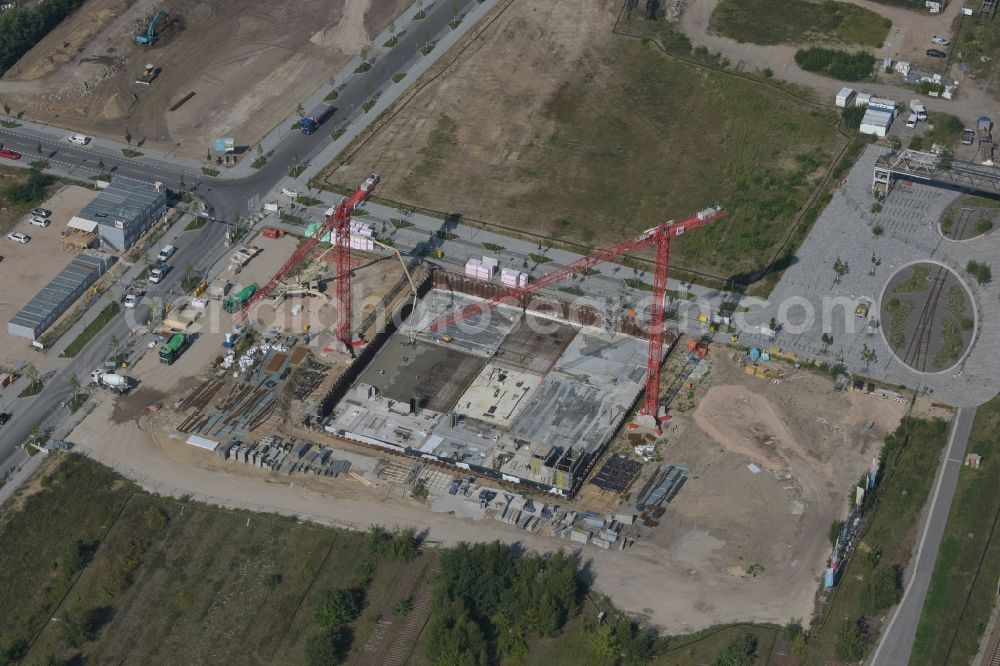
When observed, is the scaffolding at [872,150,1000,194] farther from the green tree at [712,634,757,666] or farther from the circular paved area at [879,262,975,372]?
the green tree at [712,634,757,666]

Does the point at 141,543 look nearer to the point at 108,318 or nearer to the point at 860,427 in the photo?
the point at 108,318

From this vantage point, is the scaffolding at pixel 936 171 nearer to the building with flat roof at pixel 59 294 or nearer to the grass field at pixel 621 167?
the grass field at pixel 621 167

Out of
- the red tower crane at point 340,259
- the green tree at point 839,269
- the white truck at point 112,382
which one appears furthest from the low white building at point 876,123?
the white truck at point 112,382

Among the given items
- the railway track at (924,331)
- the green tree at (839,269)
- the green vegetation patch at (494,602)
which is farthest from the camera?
the green tree at (839,269)

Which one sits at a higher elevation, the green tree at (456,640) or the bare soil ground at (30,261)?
the green tree at (456,640)

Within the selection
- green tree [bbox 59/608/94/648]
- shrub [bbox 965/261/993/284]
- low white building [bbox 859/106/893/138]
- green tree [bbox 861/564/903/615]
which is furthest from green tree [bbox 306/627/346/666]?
low white building [bbox 859/106/893/138]

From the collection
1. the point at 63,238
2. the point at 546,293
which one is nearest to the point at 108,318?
the point at 63,238

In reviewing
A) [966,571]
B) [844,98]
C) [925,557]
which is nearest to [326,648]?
[925,557]
